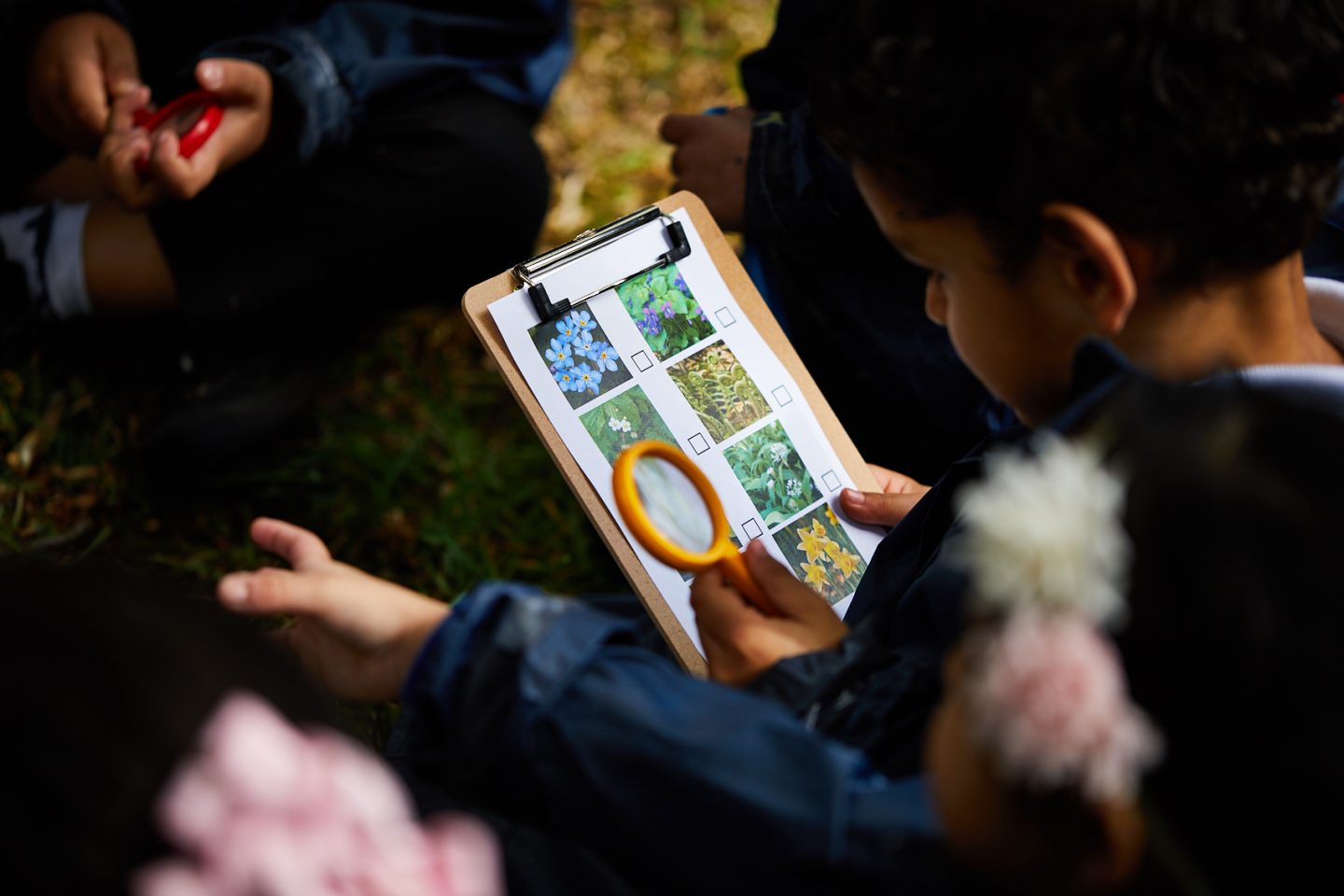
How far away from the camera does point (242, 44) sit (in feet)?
3.93

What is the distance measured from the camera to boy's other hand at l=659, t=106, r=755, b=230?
1250 mm

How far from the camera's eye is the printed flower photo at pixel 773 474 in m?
0.97

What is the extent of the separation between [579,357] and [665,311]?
0.11 meters

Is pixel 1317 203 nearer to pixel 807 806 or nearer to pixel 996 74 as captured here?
pixel 996 74

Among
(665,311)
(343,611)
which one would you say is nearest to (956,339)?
(665,311)

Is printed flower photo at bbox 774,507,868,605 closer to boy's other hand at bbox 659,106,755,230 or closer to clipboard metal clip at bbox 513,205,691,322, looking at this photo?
clipboard metal clip at bbox 513,205,691,322

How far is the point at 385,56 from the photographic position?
4.20 feet

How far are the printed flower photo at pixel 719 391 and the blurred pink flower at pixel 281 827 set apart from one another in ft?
1.87

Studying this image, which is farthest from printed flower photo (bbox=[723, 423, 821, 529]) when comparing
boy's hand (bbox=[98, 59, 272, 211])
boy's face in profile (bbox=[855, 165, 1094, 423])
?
boy's hand (bbox=[98, 59, 272, 211])

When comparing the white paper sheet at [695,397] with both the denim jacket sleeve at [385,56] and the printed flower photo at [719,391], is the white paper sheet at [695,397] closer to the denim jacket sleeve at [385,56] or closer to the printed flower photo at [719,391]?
the printed flower photo at [719,391]

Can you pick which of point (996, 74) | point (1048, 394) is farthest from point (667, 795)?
point (996, 74)

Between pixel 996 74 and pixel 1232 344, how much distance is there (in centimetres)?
28

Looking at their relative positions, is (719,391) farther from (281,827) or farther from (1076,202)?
(281,827)

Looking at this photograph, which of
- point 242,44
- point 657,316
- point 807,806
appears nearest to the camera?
point 807,806
